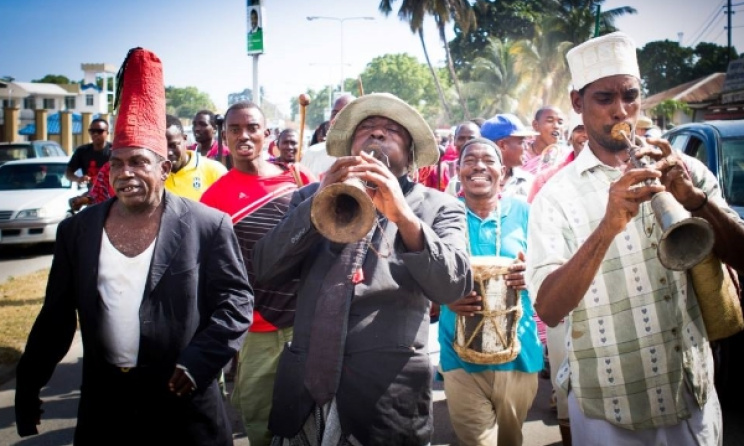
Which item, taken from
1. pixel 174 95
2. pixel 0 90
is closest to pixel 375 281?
pixel 0 90

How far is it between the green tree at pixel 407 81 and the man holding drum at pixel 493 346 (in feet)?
285

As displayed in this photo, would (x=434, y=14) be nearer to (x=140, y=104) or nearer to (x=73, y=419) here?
(x=73, y=419)

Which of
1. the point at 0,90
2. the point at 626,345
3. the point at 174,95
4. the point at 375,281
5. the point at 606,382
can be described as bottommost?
the point at 606,382

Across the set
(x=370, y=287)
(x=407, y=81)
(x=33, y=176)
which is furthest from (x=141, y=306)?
(x=407, y=81)

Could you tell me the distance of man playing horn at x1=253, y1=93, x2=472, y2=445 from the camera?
7.34 ft

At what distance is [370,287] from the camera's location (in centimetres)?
233

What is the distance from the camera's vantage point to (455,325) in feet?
11.6

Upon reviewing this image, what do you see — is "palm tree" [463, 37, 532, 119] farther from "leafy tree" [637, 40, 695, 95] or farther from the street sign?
the street sign

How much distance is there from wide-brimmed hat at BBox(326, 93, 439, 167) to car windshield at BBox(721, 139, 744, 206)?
11.7 ft

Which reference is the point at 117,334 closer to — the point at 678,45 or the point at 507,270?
the point at 507,270

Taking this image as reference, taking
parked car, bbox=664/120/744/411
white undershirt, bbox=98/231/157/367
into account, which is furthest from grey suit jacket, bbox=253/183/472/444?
parked car, bbox=664/120/744/411

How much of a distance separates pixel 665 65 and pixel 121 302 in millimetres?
60518

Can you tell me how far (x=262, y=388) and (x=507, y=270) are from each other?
1.63 metres

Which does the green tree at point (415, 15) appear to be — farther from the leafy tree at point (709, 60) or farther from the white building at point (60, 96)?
the white building at point (60, 96)
